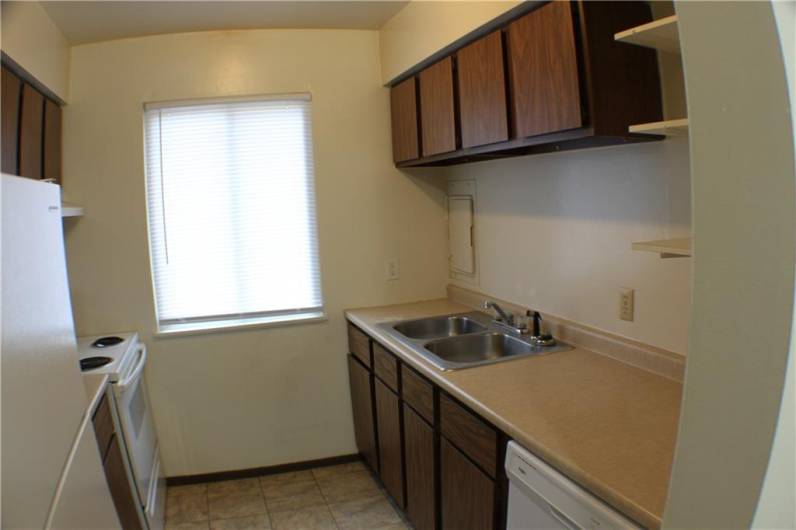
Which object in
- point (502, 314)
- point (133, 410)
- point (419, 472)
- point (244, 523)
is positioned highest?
point (502, 314)

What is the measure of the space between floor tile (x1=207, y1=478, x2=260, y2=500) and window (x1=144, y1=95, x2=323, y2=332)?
0.90 m

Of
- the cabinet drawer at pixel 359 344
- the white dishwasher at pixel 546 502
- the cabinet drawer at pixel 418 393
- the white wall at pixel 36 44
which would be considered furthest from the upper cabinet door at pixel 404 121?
the white dishwasher at pixel 546 502

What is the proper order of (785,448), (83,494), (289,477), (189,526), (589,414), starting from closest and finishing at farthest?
(785,448) → (83,494) → (589,414) → (189,526) → (289,477)

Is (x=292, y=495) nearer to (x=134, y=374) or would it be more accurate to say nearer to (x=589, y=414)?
(x=134, y=374)

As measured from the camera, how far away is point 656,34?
1.39m

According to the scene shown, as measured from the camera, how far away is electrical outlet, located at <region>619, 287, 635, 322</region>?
1967 millimetres

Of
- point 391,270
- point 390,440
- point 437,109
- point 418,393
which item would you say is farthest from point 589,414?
point 391,270

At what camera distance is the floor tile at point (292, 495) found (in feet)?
9.41

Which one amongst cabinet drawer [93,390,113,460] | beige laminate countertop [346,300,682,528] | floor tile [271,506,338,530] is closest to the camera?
beige laminate countertop [346,300,682,528]

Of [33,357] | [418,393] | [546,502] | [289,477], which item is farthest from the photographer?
[289,477]

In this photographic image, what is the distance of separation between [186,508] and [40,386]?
2.14 meters

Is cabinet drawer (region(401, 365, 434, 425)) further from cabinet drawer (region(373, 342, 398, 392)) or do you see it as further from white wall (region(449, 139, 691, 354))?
white wall (region(449, 139, 691, 354))

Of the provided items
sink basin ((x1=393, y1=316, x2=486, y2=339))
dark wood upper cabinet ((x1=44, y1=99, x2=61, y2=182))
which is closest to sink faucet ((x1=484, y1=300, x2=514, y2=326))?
sink basin ((x1=393, y1=316, x2=486, y2=339))

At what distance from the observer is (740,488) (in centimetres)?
61
